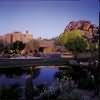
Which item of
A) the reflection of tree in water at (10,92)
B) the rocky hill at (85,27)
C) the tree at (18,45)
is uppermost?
the rocky hill at (85,27)

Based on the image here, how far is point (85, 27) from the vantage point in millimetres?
4234

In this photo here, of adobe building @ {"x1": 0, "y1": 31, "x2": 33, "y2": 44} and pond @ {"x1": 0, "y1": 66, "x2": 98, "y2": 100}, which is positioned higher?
adobe building @ {"x1": 0, "y1": 31, "x2": 33, "y2": 44}

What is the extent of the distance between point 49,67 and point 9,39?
626 millimetres

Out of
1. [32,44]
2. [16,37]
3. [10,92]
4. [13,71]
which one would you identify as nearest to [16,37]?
[16,37]

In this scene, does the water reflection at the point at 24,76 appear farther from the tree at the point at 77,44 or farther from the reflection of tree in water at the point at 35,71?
the tree at the point at 77,44

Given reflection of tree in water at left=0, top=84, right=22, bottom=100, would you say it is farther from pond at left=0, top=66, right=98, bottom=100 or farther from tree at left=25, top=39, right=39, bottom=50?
tree at left=25, top=39, right=39, bottom=50

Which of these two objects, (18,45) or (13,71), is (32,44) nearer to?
(18,45)

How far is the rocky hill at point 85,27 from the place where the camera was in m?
4.18

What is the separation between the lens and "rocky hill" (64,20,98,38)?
418 centimetres

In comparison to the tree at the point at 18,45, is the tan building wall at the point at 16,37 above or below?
above

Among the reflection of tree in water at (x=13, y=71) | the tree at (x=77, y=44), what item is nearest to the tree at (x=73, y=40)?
the tree at (x=77, y=44)

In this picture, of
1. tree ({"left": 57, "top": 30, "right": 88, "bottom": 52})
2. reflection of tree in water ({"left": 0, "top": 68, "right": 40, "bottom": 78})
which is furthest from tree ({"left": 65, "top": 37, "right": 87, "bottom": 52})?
reflection of tree in water ({"left": 0, "top": 68, "right": 40, "bottom": 78})

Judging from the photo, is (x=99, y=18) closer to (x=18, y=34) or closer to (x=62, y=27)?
(x=62, y=27)

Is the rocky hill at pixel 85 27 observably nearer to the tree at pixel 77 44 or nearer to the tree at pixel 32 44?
the tree at pixel 77 44
